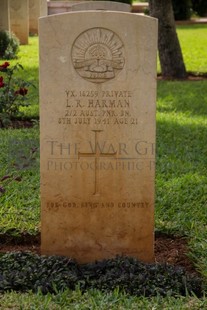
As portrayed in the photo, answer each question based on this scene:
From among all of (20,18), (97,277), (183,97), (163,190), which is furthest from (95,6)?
(20,18)

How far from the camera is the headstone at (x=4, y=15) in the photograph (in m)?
18.5

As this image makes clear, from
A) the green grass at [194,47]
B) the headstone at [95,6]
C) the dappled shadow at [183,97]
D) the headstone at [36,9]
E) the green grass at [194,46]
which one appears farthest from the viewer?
the headstone at [36,9]

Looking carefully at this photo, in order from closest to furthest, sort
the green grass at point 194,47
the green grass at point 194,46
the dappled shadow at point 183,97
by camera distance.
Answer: the dappled shadow at point 183,97, the green grass at point 194,47, the green grass at point 194,46

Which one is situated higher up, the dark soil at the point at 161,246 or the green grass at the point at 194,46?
the green grass at the point at 194,46

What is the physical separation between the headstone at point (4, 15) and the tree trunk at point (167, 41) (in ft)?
18.1

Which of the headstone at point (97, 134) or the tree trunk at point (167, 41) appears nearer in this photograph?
the headstone at point (97, 134)

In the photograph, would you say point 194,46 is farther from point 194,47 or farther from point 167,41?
point 167,41

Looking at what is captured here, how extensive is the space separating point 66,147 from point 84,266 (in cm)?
75

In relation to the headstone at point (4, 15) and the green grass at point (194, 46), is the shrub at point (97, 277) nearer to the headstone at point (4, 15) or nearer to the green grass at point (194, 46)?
the green grass at point (194, 46)

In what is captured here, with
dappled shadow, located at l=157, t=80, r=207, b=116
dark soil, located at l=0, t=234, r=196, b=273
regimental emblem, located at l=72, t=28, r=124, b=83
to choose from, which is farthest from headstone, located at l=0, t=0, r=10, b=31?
regimental emblem, located at l=72, t=28, r=124, b=83

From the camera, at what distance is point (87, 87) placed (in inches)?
189

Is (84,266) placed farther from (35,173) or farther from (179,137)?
(179,137)

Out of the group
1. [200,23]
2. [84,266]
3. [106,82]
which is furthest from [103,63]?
[200,23]

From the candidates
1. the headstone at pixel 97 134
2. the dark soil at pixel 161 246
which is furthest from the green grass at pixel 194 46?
the headstone at pixel 97 134
